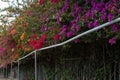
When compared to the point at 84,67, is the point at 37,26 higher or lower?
higher

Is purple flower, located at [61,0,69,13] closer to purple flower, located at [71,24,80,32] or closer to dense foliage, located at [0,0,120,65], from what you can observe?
dense foliage, located at [0,0,120,65]

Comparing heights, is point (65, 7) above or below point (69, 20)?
above

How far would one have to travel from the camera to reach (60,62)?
38.4 ft

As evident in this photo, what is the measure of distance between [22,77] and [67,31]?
1290 cm

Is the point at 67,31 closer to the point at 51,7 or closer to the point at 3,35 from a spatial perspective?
the point at 51,7

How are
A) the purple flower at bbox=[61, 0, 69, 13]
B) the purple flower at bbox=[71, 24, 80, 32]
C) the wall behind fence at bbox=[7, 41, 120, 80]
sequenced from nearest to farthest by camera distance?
the purple flower at bbox=[71, 24, 80, 32], the wall behind fence at bbox=[7, 41, 120, 80], the purple flower at bbox=[61, 0, 69, 13]

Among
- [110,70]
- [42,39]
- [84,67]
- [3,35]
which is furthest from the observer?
[3,35]

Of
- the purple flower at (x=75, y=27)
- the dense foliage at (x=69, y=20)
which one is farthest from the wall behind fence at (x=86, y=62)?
the purple flower at (x=75, y=27)

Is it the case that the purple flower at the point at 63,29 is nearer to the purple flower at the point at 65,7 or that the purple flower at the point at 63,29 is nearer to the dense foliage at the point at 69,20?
the dense foliage at the point at 69,20

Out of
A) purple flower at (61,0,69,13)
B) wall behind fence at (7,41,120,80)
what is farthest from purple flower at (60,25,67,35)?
wall behind fence at (7,41,120,80)

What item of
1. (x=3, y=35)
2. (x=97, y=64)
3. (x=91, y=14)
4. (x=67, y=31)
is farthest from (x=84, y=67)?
(x=3, y=35)

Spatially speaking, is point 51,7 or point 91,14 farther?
point 51,7

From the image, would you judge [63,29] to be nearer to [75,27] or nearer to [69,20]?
[69,20]

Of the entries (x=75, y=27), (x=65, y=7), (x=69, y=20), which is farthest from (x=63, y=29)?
(x=75, y=27)
